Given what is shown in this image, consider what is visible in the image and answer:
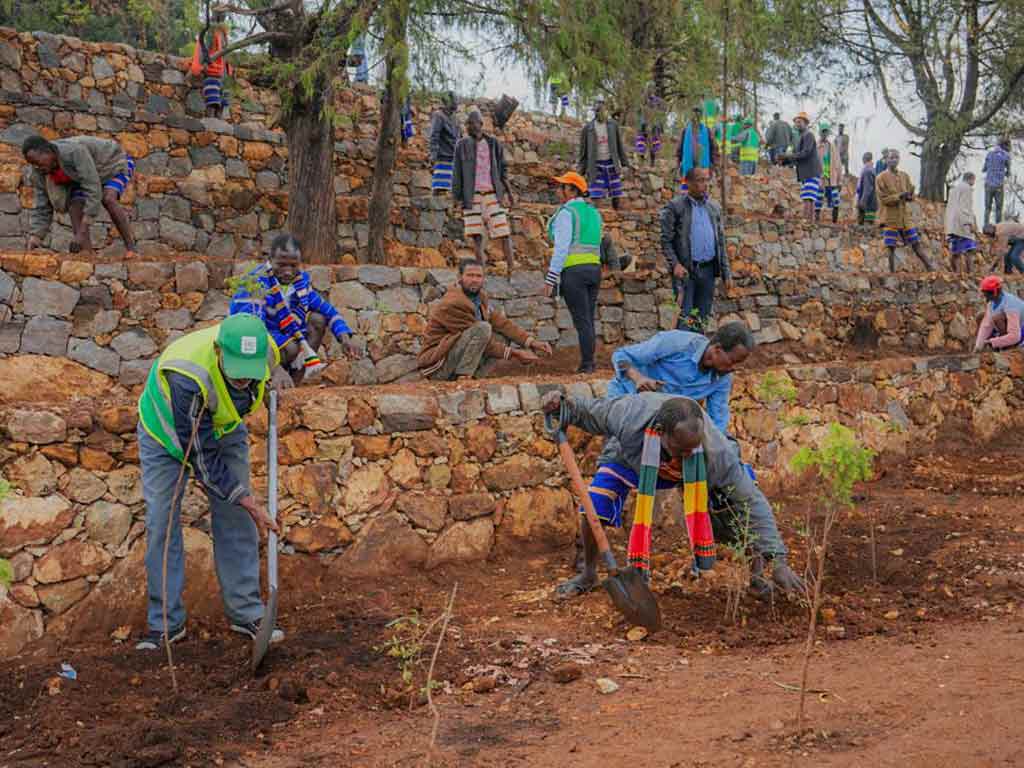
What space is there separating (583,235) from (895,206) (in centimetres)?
796

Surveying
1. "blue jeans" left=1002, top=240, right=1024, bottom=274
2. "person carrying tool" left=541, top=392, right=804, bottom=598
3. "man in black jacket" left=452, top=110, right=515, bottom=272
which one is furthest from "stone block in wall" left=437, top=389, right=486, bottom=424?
"blue jeans" left=1002, top=240, right=1024, bottom=274

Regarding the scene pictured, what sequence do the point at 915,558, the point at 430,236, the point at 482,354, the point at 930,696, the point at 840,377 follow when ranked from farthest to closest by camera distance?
the point at 430,236, the point at 840,377, the point at 482,354, the point at 915,558, the point at 930,696

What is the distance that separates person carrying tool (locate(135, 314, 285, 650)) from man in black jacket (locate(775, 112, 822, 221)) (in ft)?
41.9

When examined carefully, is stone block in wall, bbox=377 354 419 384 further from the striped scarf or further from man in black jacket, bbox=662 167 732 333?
the striped scarf

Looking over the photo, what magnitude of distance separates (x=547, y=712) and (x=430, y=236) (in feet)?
26.1

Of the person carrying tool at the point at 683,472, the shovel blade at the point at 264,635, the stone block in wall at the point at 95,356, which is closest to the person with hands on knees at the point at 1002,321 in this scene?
the person carrying tool at the point at 683,472

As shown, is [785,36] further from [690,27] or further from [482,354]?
[482,354]

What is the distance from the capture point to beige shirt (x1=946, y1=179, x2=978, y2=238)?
1488 centimetres

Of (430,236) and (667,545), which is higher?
(430,236)

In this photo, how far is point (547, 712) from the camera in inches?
152

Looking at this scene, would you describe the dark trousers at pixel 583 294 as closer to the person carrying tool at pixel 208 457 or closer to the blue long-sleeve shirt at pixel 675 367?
the blue long-sleeve shirt at pixel 675 367

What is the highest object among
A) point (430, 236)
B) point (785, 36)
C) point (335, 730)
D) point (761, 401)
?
point (785, 36)

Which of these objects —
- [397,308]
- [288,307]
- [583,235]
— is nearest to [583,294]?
[583,235]

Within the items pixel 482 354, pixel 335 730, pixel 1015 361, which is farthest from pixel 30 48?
pixel 1015 361
